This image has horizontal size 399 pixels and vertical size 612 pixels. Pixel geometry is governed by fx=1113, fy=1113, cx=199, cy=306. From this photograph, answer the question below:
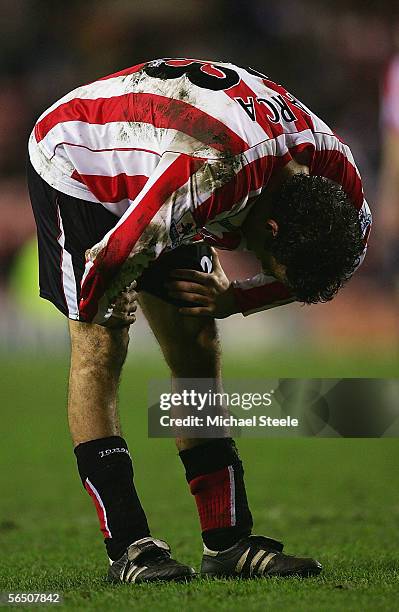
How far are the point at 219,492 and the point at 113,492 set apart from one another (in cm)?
33

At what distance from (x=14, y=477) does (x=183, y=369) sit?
245cm

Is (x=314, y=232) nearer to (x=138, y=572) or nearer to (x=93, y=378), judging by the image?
(x=93, y=378)

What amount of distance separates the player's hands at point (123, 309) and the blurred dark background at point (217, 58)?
9.48 metres

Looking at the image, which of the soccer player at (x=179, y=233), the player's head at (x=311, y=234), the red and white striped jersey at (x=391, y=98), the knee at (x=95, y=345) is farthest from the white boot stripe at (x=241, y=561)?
the red and white striped jersey at (x=391, y=98)

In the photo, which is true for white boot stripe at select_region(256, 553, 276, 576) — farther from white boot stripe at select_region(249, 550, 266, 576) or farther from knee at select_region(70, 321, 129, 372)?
knee at select_region(70, 321, 129, 372)

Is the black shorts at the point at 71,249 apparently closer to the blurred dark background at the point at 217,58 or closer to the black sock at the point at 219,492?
the black sock at the point at 219,492

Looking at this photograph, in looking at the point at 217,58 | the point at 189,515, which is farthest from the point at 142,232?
the point at 217,58

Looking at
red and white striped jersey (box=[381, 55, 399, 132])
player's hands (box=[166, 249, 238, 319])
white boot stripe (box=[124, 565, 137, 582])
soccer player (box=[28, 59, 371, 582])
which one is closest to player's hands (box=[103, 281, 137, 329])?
soccer player (box=[28, 59, 371, 582])

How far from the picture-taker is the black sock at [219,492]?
289 centimetres

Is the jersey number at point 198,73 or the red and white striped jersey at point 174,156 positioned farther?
the jersey number at point 198,73

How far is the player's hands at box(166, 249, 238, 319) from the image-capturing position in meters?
2.77

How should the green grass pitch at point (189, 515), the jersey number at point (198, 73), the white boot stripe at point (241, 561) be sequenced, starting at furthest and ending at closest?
the white boot stripe at point (241, 561), the jersey number at point (198, 73), the green grass pitch at point (189, 515)

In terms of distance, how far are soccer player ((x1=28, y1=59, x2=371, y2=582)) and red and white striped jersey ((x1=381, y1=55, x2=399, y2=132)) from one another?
9.01 meters

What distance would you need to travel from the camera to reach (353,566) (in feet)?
9.79
